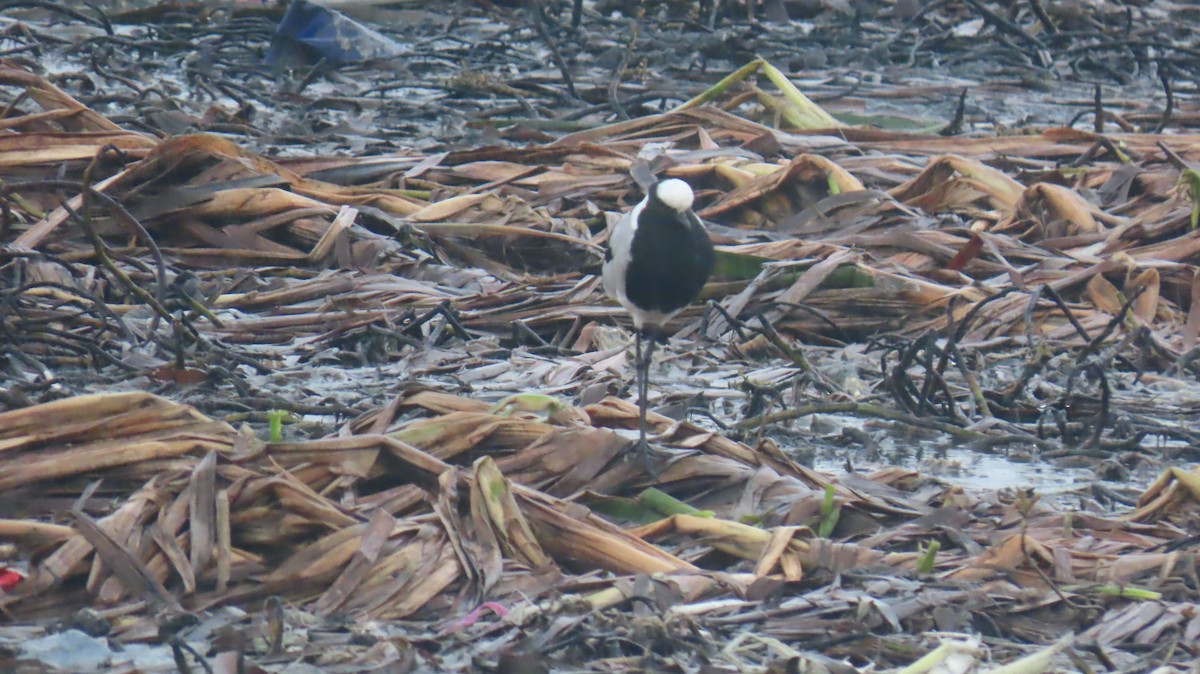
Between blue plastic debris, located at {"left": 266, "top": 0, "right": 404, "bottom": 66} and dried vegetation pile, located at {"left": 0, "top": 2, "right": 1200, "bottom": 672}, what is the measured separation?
245 centimetres

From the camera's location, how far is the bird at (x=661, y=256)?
5406mm

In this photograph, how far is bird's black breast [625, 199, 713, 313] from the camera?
5.41 m

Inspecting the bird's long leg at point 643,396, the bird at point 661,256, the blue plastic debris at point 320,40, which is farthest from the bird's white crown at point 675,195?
the blue plastic debris at point 320,40

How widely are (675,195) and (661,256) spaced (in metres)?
0.20

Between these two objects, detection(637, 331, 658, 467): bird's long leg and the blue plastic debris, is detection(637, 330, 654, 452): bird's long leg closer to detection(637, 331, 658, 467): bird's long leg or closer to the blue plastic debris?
detection(637, 331, 658, 467): bird's long leg

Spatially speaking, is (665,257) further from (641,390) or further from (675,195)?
(641,390)

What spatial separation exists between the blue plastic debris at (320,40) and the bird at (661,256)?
19.9 feet

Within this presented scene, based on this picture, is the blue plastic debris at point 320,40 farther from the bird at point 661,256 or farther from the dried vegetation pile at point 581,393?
the bird at point 661,256

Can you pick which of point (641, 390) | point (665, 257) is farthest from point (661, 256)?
point (641, 390)

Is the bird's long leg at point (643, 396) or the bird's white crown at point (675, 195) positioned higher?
the bird's white crown at point (675, 195)

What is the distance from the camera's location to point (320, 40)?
11227mm

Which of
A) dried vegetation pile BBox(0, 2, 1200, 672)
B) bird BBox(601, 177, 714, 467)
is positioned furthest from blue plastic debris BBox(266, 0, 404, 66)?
bird BBox(601, 177, 714, 467)

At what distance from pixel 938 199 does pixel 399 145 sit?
3.08m

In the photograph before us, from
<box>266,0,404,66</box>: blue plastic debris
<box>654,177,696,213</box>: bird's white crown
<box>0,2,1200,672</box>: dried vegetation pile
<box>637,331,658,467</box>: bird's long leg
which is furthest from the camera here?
<box>266,0,404,66</box>: blue plastic debris
